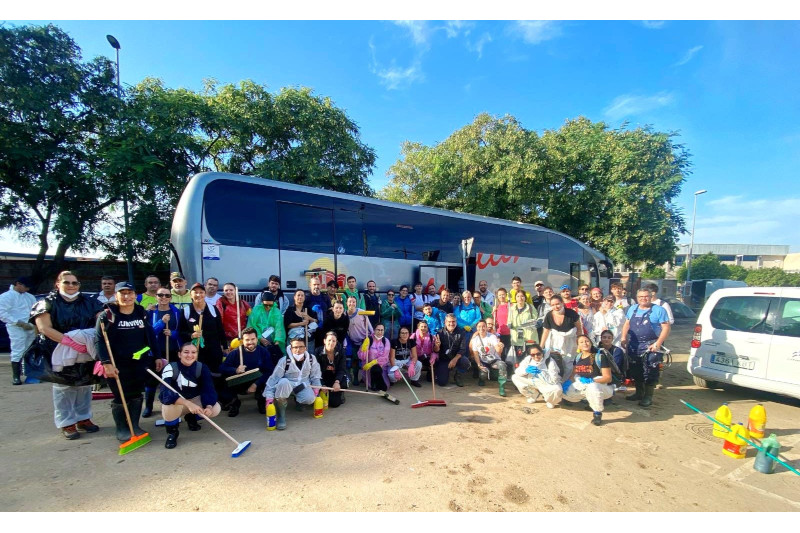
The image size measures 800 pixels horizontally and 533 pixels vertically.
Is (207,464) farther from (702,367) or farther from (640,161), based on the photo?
(640,161)

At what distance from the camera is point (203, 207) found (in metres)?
5.99

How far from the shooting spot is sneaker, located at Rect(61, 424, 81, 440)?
152 inches

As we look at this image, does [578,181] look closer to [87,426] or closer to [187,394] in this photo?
[187,394]

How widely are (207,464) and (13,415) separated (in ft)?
10.8

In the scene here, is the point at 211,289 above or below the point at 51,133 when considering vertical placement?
below

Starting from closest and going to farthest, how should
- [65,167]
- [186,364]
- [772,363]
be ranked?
1. [186,364]
2. [772,363]
3. [65,167]

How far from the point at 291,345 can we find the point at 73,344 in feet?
7.40

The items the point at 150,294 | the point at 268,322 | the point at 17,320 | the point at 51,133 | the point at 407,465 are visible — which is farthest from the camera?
the point at 51,133

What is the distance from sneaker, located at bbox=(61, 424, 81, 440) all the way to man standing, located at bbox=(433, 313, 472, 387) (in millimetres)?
4788

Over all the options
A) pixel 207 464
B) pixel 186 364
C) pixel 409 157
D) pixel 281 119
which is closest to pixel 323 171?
pixel 281 119

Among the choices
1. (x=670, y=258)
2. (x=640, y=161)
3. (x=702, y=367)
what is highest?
(x=640, y=161)

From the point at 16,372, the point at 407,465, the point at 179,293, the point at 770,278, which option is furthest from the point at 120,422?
the point at 770,278

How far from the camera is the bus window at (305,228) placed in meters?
6.88

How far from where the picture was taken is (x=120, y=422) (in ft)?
12.6
